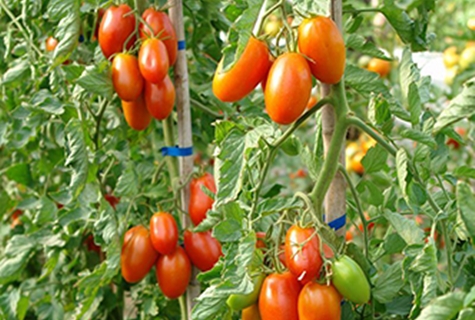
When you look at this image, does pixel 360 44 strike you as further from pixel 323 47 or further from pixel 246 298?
pixel 246 298

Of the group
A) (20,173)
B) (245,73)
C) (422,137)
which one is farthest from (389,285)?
(20,173)

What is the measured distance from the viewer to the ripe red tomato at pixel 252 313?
0.90 meters

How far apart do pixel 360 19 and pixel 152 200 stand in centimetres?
69

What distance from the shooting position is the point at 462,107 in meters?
0.79

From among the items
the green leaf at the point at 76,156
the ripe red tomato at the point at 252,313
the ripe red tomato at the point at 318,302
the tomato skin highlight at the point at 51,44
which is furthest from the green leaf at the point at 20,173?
the ripe red tomato at the point at 318,302

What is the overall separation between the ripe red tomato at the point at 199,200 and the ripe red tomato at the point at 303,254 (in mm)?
401

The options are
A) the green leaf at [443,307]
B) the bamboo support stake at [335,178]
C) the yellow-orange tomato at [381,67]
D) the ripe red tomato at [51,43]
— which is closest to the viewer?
the green leaf at [443,307]

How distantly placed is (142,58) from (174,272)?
1.27 feet

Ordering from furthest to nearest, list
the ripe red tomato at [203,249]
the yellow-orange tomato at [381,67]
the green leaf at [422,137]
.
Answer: the yellow-orange tomato at [381,67]
the ripe red tomato at [203,249]
the green leaf at [422,137]

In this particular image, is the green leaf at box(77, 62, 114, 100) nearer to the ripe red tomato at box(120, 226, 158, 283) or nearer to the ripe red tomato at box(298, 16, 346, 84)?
the ripe red tomato at box(120, 226, 158, 283)

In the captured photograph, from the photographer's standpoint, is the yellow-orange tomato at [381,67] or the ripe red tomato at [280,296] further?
the yellow-orange tomato at [381,67]

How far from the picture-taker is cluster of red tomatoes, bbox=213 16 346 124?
787mm

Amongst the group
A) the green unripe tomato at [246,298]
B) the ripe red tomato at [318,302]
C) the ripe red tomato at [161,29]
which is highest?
the ripe red tomato at [161,29]

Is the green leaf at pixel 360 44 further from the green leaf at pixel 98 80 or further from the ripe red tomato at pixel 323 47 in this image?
the green leaf at pixel 98 80
